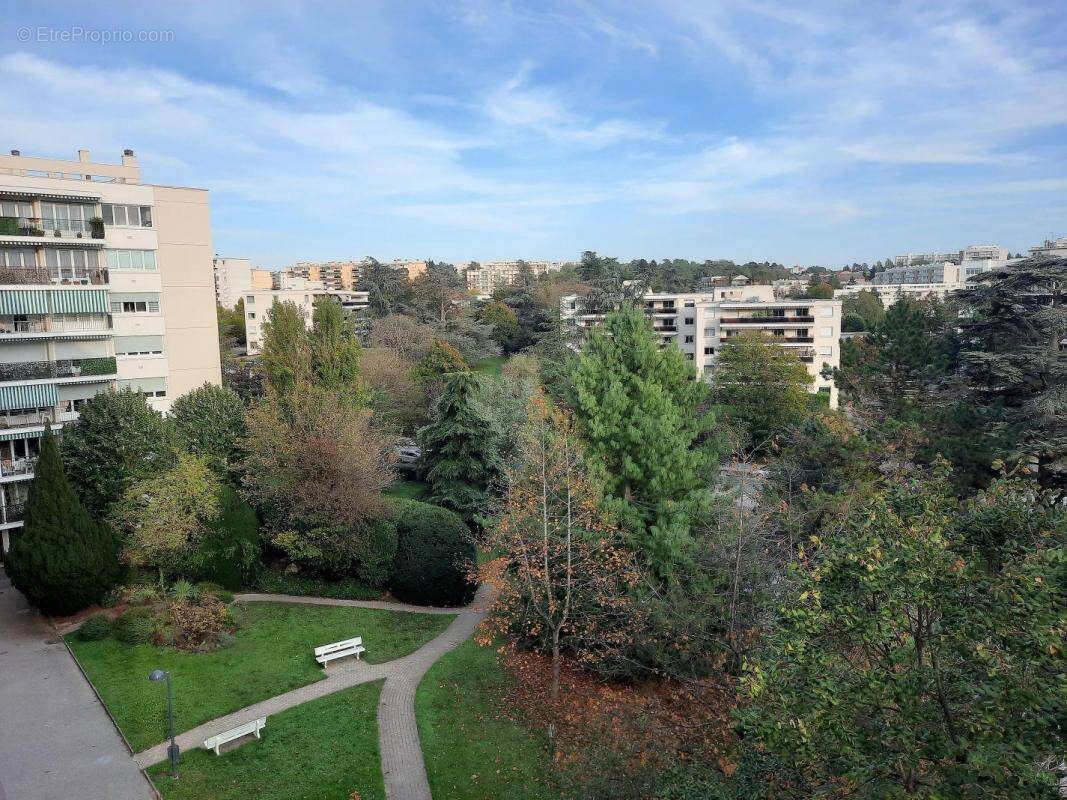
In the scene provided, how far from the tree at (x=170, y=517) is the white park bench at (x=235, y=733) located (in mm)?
7577

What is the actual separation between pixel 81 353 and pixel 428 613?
18.1m

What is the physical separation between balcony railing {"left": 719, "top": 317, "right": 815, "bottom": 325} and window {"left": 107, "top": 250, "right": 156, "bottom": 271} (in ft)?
144

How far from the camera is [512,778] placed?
1416 centimetres

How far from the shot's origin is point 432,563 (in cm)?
2255

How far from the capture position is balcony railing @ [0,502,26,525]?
26219mm

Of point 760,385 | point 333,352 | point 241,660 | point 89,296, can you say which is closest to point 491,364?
point 760,385

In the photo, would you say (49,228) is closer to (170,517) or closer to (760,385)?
(170,517)

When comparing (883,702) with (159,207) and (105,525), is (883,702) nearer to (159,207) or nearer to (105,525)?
(105,525)

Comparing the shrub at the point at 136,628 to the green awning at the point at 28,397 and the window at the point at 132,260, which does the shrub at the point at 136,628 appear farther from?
the window at the point at 132,260

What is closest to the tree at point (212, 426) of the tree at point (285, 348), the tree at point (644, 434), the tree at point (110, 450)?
the tree at point (110, 450)

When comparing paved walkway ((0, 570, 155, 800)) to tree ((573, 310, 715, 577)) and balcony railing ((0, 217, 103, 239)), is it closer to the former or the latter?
tree ((573, 310, 715, 577))

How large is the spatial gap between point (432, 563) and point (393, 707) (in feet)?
19.9

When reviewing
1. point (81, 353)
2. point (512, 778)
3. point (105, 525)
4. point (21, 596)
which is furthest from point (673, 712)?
point (81, 353)

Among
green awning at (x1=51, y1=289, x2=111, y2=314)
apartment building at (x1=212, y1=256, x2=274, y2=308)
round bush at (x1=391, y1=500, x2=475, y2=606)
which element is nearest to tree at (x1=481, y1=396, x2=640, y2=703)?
round bush at (x1=391, y1=500, x2=475, y2=606)
